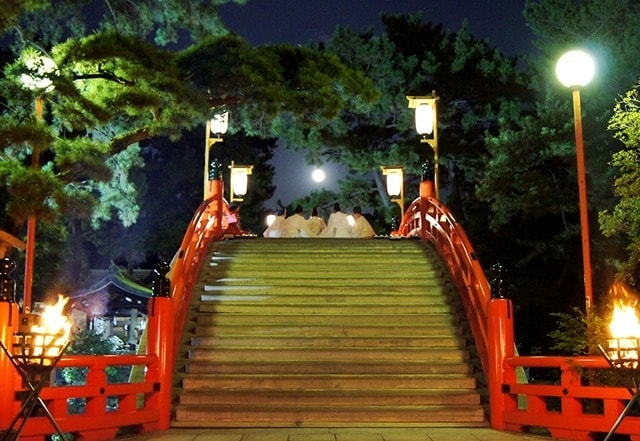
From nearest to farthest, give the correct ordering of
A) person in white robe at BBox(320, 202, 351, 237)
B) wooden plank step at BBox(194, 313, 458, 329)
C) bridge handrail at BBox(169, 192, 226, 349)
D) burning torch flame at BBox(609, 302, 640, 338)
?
burning torch flame at BBox(609, 302, 640, 338) < bridge handrail at BBox(169, 192, 226, 349) < wooden plank step at BBox(194, 313, 458, 329) < person in white robe at BBox(320, 202, 351, 237)

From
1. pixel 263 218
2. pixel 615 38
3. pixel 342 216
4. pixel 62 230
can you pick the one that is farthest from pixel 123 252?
pixel 615 38

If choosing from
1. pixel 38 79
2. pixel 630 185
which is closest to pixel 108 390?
pixel 38 79

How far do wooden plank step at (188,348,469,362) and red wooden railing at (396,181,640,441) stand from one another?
56 cm

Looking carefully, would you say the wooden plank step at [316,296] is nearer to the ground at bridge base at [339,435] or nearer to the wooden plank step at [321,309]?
the wooden plank step at [321,309]

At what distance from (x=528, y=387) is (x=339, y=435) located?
2193mm

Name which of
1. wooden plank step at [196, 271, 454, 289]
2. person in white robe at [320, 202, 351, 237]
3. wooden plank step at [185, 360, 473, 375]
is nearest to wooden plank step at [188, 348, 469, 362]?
wooden plank step at [185, 360, 473, 375]

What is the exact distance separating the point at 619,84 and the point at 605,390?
44.8 feet

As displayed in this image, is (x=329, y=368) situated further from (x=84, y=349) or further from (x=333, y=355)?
(x=84, y=349)

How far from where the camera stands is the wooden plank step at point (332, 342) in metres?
10.0

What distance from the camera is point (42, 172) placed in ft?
34.5

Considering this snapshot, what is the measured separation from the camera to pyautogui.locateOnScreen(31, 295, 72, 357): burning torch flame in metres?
5.73

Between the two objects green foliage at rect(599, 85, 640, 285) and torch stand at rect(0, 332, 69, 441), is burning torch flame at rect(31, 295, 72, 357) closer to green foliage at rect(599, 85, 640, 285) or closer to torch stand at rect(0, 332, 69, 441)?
torch stand at rect(0, 332, 69, 441)

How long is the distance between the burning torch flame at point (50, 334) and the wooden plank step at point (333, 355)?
12.7 feet

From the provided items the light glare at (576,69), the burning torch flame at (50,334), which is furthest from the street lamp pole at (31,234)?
the light glare at (576,69)
